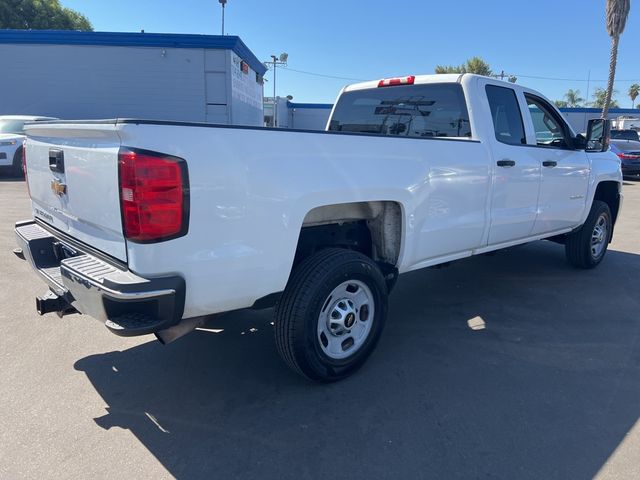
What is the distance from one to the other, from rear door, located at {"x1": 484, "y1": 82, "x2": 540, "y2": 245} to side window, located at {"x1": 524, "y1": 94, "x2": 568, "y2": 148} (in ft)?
1.19

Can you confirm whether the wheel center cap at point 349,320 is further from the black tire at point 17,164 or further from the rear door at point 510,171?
the black tire at point 17,164

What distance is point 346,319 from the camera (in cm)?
329

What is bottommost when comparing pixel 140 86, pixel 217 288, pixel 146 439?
pixel 146 439

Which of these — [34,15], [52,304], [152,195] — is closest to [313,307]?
[152,195]

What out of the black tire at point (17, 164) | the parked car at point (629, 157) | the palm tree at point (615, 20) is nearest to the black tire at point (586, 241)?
the black tire at point (17, 164)

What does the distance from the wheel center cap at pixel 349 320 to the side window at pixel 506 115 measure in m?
2.18

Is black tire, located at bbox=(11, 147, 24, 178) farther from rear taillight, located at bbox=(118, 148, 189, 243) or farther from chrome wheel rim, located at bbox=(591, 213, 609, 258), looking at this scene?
chrome wheel rim, located at bbox=(591, 213, 609, 258)

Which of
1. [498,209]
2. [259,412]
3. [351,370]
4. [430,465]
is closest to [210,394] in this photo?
[259,412]

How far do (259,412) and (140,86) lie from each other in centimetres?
1893

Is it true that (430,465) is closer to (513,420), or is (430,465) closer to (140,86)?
(513,420)

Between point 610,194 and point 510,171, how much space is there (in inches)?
116

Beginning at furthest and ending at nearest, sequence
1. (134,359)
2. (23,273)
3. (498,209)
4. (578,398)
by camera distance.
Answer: (23,273)
(498,209)
(134,359)
(578,398)

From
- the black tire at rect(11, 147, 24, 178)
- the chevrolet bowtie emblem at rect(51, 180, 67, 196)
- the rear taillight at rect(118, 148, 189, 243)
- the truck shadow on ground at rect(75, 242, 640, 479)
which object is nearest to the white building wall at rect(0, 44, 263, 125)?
the black tire at rect(11, 147, 24, 178)

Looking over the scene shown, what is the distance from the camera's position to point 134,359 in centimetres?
366
